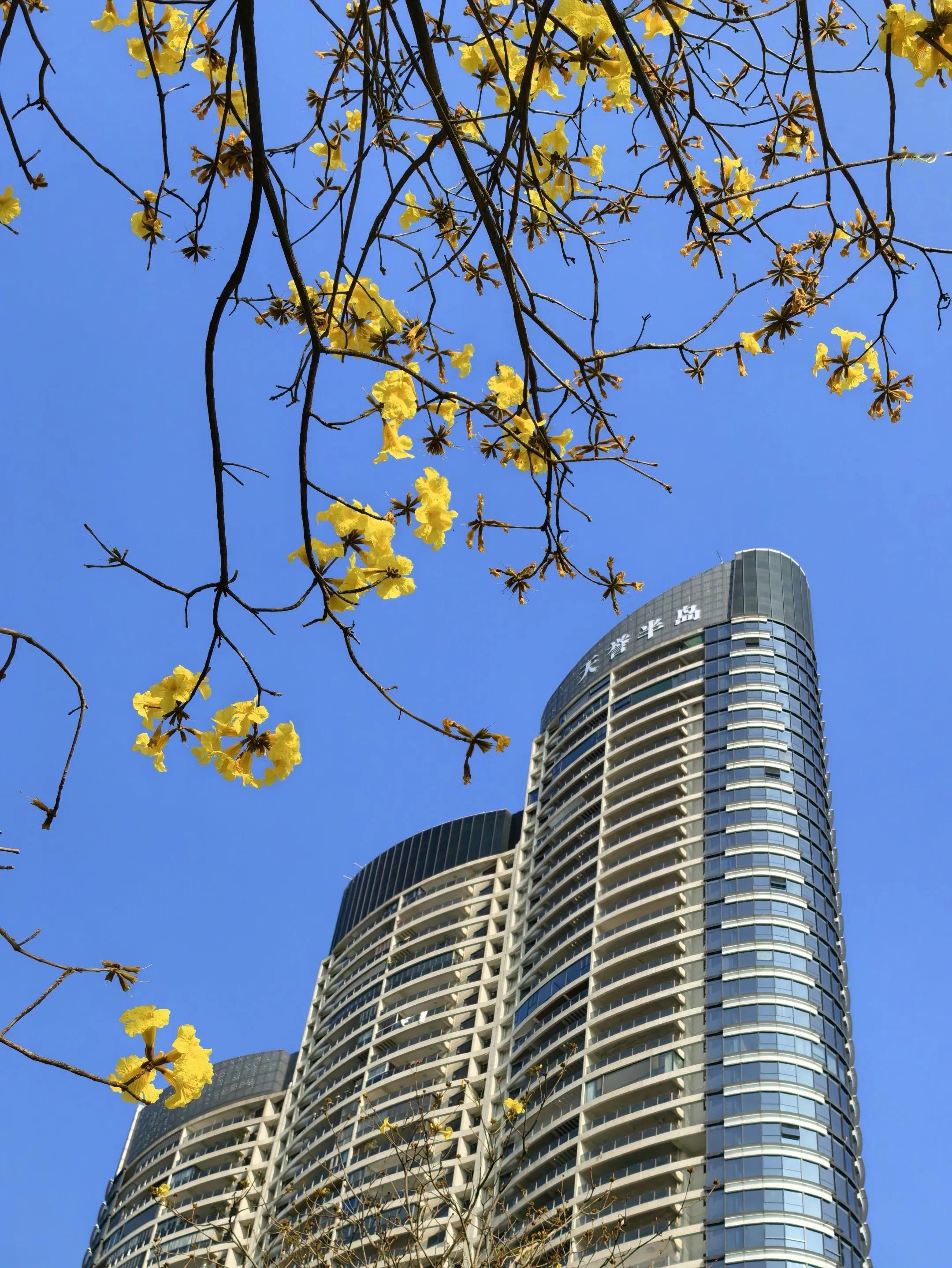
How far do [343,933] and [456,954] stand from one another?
35.9 feet

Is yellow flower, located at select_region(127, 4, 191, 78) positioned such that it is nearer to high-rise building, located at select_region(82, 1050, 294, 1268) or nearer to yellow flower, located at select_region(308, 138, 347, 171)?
yellow flower, located at select_region(308, 138, 347, 171)

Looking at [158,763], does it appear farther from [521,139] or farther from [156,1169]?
[156,1169]

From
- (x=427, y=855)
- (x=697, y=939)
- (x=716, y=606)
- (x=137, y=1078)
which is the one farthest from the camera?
(x=427, y=855)

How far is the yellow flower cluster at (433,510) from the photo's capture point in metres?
2.00

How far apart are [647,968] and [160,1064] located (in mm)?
38042

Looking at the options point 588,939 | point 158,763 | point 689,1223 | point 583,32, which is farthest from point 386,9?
point 588,939

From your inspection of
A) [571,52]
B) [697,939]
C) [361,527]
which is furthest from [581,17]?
[697,939]

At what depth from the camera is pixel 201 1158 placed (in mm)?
51844

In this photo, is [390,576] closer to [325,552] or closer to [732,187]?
[325,552]

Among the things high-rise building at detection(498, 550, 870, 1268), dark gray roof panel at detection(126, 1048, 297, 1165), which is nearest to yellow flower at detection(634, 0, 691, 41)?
high-rise building at detection(498, 550, 870, 1268)

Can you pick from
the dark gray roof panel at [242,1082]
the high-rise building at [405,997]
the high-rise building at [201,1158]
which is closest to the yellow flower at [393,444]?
the high-rise building at [405,997]

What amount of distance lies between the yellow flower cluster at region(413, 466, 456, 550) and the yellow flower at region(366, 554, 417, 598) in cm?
18

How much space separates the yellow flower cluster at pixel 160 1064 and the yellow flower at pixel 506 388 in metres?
1.19

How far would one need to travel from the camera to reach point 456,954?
160 feet
